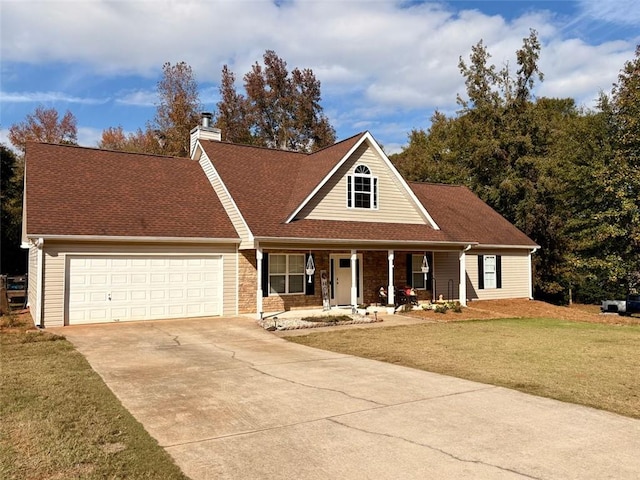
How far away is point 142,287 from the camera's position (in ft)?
52.2

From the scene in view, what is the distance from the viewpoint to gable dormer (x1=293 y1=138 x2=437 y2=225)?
1856 cm

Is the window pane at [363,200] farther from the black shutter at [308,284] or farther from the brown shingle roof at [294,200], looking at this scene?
the black shutter at [308,284]

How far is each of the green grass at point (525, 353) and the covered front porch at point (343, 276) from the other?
159 inches

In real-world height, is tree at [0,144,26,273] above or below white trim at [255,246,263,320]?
above

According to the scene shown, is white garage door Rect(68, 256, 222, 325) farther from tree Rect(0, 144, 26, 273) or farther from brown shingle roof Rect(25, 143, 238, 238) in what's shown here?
tree Rect(0, 144, 26, 273)

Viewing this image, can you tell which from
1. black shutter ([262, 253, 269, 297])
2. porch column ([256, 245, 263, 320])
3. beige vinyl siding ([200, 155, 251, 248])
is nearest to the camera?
porch column ([256, 245, 263, 320])

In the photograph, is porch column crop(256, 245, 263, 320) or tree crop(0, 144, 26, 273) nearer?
porch column crop(256, 245, 263, 320)

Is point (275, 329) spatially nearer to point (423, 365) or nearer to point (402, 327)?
point (402, 327)

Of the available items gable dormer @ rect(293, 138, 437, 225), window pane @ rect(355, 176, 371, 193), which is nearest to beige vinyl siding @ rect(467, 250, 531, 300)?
gable dormer @ rect(293, 138, 437, 225)

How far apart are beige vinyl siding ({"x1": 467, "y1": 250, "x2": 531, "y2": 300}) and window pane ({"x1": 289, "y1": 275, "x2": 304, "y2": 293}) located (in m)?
8.80

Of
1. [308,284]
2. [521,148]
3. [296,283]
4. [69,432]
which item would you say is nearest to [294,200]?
[296,283]

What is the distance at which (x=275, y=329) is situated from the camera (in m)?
14.4

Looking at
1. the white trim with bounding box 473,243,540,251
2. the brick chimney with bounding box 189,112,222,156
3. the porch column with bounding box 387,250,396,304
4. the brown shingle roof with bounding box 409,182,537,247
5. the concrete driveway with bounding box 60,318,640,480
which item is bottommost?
the concrete driveway with bounding box 60,318,640,480

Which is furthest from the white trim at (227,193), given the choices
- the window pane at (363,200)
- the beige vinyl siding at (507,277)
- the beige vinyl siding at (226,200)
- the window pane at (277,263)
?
the beige vinyl siding at (507,277)
